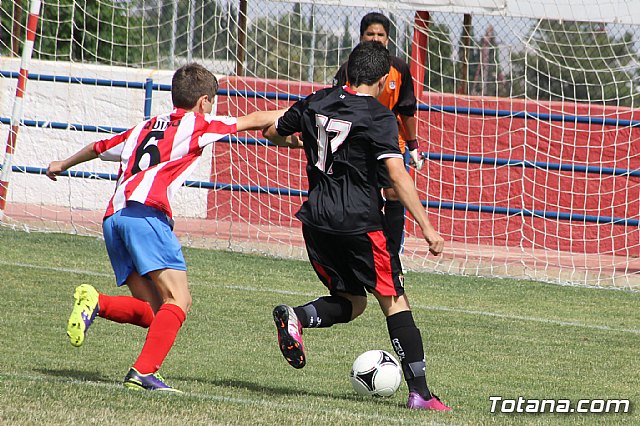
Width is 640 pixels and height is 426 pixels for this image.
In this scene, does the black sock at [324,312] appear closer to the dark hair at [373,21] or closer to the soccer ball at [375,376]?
the soccer ball at [375,376]

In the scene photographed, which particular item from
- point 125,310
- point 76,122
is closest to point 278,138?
point 125,310

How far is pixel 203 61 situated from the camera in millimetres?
13797

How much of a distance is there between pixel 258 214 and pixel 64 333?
23.8ft

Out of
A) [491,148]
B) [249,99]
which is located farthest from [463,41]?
[249,99]

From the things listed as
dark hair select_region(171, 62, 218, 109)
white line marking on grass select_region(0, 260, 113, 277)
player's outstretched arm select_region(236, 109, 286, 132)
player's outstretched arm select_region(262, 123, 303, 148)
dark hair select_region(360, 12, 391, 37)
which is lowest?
white line marking on grass select_region(0, 260, 113, 277)

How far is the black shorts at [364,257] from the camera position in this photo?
16.2 feet

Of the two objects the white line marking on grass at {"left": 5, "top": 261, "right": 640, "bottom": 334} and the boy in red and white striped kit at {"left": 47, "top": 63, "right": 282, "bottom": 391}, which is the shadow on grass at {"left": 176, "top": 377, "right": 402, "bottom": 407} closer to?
the boy in red and white striped kit at {"left": 47, "top": 63, "right": 282, "bottom": 391}

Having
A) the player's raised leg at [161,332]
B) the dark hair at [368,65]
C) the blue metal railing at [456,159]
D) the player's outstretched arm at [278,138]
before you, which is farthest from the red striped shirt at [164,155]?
the blue metal railing at [456,159]

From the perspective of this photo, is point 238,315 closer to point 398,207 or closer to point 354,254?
point 398,207

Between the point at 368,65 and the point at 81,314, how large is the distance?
1708 mm

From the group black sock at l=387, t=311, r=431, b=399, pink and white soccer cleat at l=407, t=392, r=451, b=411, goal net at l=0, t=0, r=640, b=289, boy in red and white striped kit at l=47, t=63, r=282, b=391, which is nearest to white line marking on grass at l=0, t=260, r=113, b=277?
goal net at l=0, t=0, r=640, b=289

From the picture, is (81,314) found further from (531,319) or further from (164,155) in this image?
(531,319)

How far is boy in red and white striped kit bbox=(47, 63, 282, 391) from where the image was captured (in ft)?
16.1

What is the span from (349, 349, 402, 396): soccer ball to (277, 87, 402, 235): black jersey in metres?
0.65
